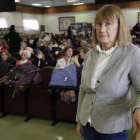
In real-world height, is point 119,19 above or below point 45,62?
above

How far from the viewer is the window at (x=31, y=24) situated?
16.7m

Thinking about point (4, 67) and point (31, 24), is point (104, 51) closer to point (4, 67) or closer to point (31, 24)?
point (4, 67)

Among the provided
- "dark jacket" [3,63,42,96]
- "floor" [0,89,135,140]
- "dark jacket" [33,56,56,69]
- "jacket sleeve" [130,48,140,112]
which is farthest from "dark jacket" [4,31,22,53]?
"jacket sleeve" [130,48,140,112]

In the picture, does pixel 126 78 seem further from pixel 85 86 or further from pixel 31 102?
pixel 31 102

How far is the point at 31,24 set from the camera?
17.3m

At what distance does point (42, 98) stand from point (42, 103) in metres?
0.09

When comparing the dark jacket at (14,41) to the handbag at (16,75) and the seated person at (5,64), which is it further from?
the handbag at (16,75)

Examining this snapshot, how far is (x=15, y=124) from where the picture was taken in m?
3.11

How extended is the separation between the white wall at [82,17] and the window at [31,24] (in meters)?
1.16

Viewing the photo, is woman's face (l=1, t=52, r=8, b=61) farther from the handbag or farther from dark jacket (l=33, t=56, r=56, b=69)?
the handbag

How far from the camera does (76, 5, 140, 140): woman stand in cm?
98

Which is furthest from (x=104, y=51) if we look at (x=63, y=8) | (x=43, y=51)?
(x=63, y=8)

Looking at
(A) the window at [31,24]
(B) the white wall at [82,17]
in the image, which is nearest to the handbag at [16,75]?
(B) the white wall at [82,17]

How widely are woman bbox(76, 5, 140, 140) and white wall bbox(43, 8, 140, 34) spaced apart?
15.2 meters
